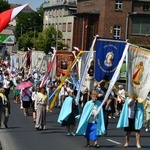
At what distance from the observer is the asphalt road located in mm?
18016

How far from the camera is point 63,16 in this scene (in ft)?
383

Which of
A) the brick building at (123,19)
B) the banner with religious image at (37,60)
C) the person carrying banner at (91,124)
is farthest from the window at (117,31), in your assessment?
the person carrying banner at (91,124)

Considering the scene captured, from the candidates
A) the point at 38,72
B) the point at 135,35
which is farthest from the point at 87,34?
the point at 38,72

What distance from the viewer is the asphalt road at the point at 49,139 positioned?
18.0 meters

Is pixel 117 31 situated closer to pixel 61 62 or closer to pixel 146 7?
pixel 146 7

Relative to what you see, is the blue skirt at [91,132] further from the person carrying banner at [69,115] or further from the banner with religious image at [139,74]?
the person carrying banner at [69,115]

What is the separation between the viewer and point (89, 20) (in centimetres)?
9450

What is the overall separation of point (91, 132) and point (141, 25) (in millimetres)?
73969

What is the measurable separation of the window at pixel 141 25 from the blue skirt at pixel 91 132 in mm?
73017

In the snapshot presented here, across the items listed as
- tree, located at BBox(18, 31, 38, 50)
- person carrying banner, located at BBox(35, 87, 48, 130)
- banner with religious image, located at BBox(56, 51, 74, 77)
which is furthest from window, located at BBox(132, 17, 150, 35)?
person carrying banner, located at BBox(35, 87, 48, 130)

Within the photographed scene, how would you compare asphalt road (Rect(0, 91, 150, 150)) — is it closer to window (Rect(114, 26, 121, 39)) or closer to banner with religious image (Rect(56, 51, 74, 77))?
banner with religious image (Rect(56, 51, 74, 77))

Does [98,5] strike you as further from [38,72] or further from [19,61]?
[38,72]

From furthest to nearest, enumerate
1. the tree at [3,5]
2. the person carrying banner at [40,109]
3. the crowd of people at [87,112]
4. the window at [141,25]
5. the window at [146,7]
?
the tree at [3,5], the window at [146,7], the window at [141,25], the person carrying banner at [40,109], the crowd of people at [87,112]

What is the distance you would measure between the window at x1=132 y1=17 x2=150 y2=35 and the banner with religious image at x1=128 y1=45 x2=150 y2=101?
72.4 metres
